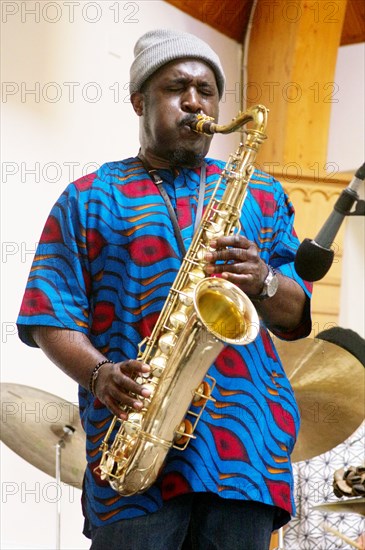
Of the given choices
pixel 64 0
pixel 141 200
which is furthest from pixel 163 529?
pixel 64 0

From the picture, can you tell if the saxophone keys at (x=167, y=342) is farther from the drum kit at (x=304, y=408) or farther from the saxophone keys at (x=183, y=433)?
the drum kit at (x=304, y=408)

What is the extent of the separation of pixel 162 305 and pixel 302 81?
420cm

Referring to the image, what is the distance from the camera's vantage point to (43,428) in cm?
385

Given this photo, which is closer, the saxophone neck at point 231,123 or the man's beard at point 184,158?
the saxophone neck at point 231,123

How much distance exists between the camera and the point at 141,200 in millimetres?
2217

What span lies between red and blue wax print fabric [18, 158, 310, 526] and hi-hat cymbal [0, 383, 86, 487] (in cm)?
155

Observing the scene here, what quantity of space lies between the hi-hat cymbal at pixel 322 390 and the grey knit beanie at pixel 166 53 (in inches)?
50.8

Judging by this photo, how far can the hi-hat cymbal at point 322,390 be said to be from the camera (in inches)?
136

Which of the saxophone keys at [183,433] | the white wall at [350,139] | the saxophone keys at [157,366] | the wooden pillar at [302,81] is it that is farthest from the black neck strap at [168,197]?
the white wall at [350,139]

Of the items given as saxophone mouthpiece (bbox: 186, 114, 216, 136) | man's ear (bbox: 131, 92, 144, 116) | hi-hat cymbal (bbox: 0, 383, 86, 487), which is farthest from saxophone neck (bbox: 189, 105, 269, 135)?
hi-hat cymbal (bbox: 0, 383, 86, 487)

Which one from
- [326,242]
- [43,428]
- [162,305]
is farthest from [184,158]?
[43,428]

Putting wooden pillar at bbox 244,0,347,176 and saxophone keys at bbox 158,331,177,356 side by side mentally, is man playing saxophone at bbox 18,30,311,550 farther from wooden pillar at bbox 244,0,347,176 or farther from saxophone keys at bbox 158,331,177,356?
wooden pillar at bbox 244,0,347,176

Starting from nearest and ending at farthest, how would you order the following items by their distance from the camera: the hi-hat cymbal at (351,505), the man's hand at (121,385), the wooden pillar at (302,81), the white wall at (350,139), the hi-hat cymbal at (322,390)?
1. the man's hand at (121,385)
2. the hi-hat cymbal at (351,505)
3. the hi-hat cymbal at (322,390)
4. the wooden pillar at (302,81)
5. the white wall at (350,139)

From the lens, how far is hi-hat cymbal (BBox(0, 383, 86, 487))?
374cm
